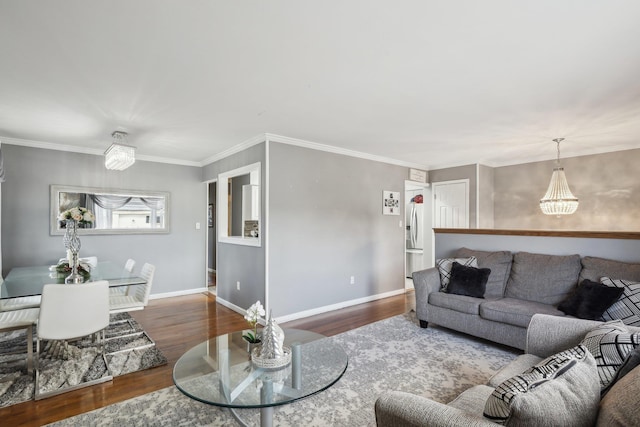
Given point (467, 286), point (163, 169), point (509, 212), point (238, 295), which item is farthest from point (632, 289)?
point (163, 169)

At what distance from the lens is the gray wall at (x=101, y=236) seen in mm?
4277

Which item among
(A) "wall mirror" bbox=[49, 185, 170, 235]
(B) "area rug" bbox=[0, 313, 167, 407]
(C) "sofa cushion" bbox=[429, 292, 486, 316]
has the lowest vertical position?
(B) "area rug" bbox=[0, 313, 167, 407]

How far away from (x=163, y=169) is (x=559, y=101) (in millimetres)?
5578

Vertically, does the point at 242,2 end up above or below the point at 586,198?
above

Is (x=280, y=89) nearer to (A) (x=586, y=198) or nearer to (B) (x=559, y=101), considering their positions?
(B) (x=559, y=101)

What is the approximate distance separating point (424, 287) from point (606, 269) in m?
1.71

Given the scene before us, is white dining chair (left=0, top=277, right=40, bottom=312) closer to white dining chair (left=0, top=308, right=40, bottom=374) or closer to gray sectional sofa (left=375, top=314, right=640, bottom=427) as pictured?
white dining chair (left=0, top=308, right=40, bottom=374)

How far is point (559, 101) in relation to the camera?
2947mm

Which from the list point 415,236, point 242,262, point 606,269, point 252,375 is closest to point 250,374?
point 252,375

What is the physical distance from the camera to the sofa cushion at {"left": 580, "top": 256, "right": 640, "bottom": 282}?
9.30 feet

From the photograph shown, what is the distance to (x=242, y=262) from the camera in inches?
182

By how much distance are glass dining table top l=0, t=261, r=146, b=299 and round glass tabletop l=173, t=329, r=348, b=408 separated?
1317 millimetres

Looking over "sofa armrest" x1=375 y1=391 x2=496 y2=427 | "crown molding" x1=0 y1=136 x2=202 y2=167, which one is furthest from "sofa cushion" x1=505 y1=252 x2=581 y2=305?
"crown molding" x1=0 y1=136 x2=202 y2=167

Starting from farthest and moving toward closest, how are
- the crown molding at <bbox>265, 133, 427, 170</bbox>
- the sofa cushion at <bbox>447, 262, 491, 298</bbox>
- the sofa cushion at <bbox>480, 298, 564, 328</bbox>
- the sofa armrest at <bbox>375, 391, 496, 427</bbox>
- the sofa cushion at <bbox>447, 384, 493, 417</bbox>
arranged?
1. the crown molding at <bbox>265, 133, 427, 170</bbox>
2. the sofa cushion at <bbox>447, 262, 491, 298</bbox>
3. the sofa cushion at <bbox>480, 298, 564, 328</bbox>
4. the sofa cushion at <bbox>447, 384, 493, 417</bbox>
5. the sofa armrest at <bbox>375, 391, 496, 427</bbox>
